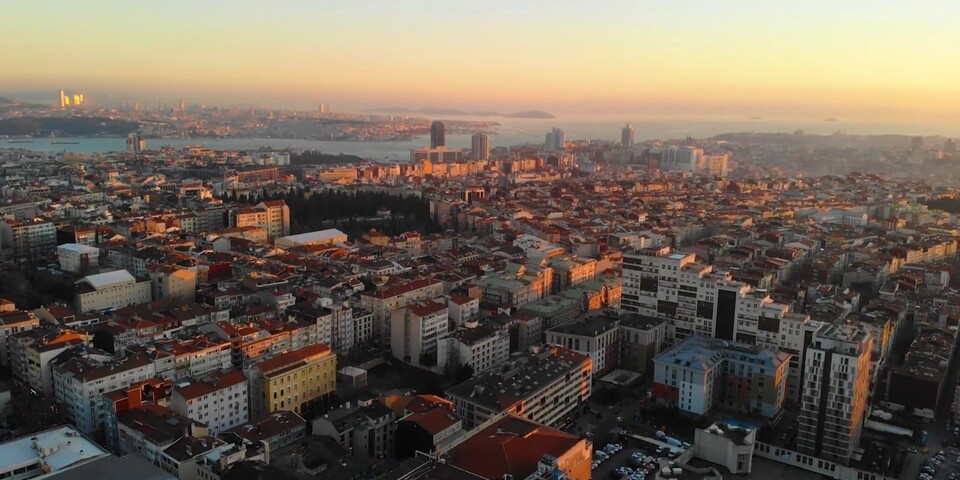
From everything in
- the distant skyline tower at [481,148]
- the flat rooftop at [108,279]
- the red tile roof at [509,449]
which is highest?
the distant skyline tower at [481,148]

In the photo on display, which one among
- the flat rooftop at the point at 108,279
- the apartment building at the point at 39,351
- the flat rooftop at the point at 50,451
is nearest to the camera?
the flat rooftop at the point at 50,451

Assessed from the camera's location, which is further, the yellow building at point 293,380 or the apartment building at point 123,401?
the yellow building at point 293,380

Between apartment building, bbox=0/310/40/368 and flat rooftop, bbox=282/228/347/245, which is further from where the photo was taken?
flat rooftop, bbox=282/228/347/245

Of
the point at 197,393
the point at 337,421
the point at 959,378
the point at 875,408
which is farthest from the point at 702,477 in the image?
the point at 959,378

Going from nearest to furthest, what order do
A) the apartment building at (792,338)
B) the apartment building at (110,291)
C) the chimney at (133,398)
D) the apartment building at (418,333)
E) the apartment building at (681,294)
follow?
the chimney at (133,398)
the apartment building at (792,338)
the apartment building at (418,333)
the apartment building at (681,294)
the apartment building at (110,291)

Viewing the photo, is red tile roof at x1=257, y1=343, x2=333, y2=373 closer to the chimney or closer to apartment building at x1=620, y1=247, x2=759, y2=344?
the chimney

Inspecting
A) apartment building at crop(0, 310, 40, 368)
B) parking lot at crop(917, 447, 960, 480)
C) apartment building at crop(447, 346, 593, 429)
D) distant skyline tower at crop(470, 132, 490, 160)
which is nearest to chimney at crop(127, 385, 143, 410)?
apartment building at crop(0, 310, 40, 368)

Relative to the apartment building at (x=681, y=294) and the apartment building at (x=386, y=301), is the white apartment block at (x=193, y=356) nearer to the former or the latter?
the apartment building at (x=386, y=301)

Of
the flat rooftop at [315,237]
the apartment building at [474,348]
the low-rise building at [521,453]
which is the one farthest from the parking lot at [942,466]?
the flat rooftop at [315,237]
